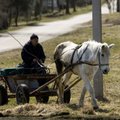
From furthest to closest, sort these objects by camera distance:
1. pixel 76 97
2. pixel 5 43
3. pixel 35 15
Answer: pixel 35 15 → pixel 5 43 → pixel 76 97

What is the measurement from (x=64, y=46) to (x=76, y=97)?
2.70m

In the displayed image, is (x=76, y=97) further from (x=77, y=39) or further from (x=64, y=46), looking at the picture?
(x=77, y=39)

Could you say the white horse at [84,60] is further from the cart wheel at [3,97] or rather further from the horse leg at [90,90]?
the cart wheel at [3,97]

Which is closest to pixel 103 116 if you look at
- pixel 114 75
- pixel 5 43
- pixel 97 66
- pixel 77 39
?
pixel 97 66

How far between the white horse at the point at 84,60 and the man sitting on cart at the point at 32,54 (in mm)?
679

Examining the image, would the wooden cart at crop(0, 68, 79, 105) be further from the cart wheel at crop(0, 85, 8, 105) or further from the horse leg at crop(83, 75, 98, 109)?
the horse leg at crop(83, 75, 98, 109)

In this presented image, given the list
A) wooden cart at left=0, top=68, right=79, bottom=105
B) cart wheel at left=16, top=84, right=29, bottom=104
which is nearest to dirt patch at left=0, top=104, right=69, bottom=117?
cart wheel at left=16, top=84, right=29, bottom=104

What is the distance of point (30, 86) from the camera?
15.4 metres

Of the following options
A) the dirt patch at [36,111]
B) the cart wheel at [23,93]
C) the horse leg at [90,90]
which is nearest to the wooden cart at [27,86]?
the cart wheel at [23,93]

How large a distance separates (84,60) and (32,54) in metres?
2.21

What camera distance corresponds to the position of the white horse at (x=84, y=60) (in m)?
13.1

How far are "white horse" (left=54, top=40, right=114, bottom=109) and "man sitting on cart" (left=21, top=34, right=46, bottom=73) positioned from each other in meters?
0.68

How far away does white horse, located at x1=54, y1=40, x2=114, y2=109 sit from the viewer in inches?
516

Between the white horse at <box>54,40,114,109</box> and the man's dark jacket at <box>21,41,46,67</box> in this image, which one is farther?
the man's dark jacket at <box>21,41,46,67</box>
